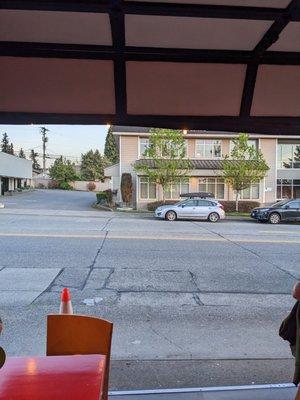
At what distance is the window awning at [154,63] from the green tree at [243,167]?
26.7 metres

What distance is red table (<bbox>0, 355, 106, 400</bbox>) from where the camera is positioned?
2.02m

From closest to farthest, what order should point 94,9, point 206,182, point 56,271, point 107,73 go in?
point 94,9, point 107,73, point 56,271, point 206,182

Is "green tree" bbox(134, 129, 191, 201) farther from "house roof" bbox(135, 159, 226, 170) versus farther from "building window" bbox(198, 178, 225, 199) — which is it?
"building window" bbox(198, 178, 225, 199)

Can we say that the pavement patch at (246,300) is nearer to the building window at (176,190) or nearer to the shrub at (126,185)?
the building window at (176,190)

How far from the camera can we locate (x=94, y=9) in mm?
2812

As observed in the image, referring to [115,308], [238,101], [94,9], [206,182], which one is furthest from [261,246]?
[206,182]

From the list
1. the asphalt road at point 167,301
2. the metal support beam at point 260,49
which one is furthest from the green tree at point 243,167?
the metal support beam at point 260,49

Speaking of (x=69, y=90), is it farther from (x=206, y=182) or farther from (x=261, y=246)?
(x=206, y=182)

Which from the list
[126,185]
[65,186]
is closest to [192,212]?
[126,185]

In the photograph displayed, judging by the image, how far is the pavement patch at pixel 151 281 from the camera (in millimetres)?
8211

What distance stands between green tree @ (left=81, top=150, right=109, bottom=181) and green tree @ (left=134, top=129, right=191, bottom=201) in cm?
5778

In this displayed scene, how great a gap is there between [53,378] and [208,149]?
34059mm

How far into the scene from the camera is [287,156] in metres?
36.2

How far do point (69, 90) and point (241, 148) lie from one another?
28.7m
